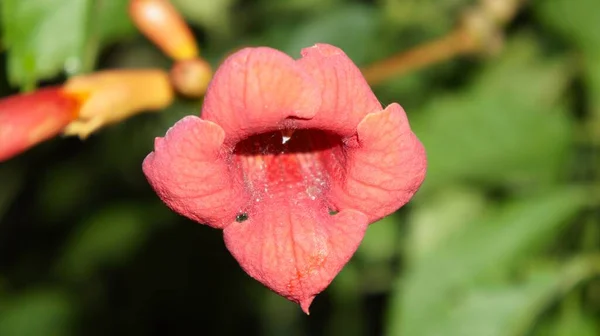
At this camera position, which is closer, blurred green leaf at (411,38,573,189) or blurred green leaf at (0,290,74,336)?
blurred green leaf at (411,38,573,189)

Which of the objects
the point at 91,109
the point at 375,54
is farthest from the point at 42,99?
the point at 375,54

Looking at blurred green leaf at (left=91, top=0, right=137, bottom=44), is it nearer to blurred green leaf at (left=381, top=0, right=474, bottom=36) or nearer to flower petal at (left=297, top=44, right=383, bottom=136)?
flower petal at (left=297, top=44, right=383, bottom=136)

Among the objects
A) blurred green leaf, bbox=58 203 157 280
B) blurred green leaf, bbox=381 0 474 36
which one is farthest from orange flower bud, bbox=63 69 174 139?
blurred green leaf, bbox=58 203 157 280

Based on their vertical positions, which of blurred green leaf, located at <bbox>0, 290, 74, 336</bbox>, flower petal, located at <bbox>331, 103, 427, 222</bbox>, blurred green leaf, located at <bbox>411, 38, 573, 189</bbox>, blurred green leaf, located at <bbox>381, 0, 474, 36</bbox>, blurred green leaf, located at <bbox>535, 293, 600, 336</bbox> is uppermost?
flower petal, located at <bbox>331, 103, 427, 222</bbox>

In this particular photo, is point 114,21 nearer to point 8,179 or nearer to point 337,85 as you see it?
point 337,85

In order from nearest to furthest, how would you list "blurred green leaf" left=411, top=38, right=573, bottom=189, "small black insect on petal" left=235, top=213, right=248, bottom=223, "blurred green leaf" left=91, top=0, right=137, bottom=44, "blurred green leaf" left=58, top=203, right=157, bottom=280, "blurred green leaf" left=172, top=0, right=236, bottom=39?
"small black insect on petal" left=235, top=213, right=248, bottom=223
"blurred green leaf" left=91, top=0, right=137, bottom=44
"blurred green leaf" left=411, top=38, right=573, bottom=189
"blurred green leaf" left=172, top=0, right=236, bottom=39
"blurred green leaf" left=58, top=203, right=157, bottom=280
